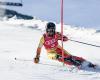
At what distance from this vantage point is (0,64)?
12789 mm

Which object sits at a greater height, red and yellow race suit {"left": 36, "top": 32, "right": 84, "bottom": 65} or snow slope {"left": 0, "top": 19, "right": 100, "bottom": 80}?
red and yellow race suit {"left": 36, "top": 32, "right": 84, "bottom": 65}

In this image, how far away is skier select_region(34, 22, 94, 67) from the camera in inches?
515

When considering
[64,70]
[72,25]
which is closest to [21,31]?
Answer: [72,25]

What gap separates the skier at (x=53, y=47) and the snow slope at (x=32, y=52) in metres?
0.17

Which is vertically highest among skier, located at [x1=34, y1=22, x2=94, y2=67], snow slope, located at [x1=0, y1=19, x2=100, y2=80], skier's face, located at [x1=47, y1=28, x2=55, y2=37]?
skier's face, located at [x1=47, y1=28, x2=55, y2=37]

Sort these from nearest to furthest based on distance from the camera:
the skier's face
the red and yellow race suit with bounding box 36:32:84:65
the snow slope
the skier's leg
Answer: the snow slope
the skier's leg
the skier's face
the red and yellow race suit with bounding box 36:32:84:65

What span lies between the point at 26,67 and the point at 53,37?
1.29 meters

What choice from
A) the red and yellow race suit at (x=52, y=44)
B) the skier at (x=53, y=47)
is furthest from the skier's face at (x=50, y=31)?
the red and yellow race suit at (x=52, y=44)

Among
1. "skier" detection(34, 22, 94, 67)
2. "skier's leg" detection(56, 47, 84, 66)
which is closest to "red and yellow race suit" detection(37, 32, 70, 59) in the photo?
"skier" detection(34, 22, 94, 67)

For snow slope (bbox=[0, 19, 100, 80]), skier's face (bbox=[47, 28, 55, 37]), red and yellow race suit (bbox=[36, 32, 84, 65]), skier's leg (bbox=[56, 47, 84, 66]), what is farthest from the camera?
red and yellow race suit (bbox=[36, 32, 84, 65])

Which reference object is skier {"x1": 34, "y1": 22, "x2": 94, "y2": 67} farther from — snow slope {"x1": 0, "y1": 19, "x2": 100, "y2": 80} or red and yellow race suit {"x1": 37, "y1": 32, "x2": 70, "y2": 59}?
snow slope {"x1": 0, "y1": 19, "x2": 100, "y2": 80}

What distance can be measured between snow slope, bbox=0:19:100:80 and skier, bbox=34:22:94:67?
6.7 inches

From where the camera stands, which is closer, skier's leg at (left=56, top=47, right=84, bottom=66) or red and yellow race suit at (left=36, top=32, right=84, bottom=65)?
skier's leg at (left=56, top=47, right=84, bottom=66)

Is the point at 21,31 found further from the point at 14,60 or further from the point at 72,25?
the point at 14,60
